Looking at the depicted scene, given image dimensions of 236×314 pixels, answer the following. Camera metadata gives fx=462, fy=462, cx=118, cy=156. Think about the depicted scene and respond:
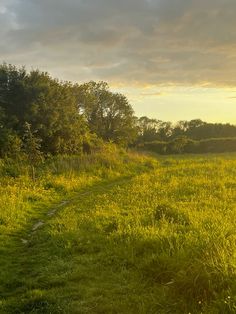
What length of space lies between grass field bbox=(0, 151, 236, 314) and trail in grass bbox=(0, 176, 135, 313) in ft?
0.07

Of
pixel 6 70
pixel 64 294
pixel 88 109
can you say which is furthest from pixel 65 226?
pixel 88 109

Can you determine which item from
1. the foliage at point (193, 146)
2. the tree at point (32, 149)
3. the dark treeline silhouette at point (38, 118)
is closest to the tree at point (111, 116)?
the foliage at point (193, 146)

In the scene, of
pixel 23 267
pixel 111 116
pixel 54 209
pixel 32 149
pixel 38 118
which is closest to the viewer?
pixel 23 267

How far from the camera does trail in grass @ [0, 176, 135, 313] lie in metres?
7.94

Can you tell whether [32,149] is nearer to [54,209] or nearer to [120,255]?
[54,209]

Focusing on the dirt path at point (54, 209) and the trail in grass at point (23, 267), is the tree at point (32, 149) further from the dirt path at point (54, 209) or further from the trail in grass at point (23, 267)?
the trail in grass at point (23, 267)

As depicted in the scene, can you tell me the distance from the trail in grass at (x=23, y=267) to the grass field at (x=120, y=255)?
2 cm

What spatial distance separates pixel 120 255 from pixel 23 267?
220cm

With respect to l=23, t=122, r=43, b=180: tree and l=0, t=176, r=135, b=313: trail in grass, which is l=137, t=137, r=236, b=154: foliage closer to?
l=23, t=122, r=43, b=180: tree

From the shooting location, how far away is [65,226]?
13766 mm

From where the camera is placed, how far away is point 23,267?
34.1 feet

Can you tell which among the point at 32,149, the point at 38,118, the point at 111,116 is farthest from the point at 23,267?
the point at 111,116

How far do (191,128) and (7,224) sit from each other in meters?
116

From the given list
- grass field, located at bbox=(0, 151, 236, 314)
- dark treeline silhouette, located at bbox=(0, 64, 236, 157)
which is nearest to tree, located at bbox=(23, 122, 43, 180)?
dark treeline silhouette, located at bbox=(0, 64, 236, 157)
